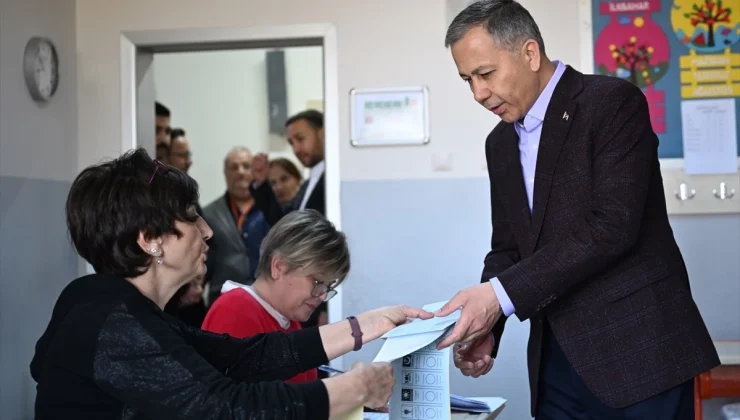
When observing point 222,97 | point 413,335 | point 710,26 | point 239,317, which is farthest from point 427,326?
point 222,97

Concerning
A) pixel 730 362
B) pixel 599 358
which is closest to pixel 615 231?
pixel 599 358

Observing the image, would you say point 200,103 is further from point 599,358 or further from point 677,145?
point 599,358

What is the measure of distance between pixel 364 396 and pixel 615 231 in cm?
68

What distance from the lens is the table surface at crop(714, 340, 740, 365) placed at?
340 cm

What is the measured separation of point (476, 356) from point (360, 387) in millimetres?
702

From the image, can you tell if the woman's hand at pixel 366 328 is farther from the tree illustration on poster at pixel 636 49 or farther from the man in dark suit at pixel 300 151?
the man in dark suit at pixel 300 151

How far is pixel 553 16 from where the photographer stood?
418cm

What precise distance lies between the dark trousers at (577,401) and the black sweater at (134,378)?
2.42 feet

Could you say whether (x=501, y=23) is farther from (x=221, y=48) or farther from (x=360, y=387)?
(x=221, y=48)

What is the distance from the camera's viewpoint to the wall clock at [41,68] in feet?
13.0

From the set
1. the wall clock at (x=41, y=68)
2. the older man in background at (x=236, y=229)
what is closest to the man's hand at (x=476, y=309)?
the wall clock at (x=41, y=68)

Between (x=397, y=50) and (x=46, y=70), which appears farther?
(x=397, y=50)

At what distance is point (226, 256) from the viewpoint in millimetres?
5137

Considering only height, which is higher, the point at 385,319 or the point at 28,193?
the point at 28,193
